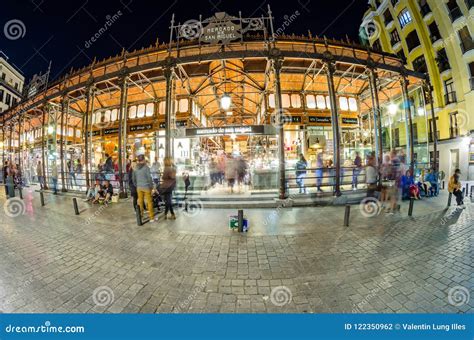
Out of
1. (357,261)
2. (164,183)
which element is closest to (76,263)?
(164,183)

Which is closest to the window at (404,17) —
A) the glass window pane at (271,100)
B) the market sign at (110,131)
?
the glass window pane at (271,100)

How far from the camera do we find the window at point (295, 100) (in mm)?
15258

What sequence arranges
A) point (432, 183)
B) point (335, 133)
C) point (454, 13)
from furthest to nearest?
point (454, 13) → point (432, 183) → point (335, 133)

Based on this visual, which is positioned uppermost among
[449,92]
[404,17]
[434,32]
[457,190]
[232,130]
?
[404,17]

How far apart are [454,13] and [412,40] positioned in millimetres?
4171

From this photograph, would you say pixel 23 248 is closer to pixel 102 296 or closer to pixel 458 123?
pixel 102 296

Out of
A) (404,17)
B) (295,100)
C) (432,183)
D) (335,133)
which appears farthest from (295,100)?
(404,17)

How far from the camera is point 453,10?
686 inches

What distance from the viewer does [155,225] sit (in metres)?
6.12

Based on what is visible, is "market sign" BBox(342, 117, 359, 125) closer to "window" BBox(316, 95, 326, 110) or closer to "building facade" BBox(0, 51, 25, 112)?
"window" BBox(316, 95, 326, 110)

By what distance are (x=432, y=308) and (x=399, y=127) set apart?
84.3 ft

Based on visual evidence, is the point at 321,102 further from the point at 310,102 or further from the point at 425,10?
the point at 425,10

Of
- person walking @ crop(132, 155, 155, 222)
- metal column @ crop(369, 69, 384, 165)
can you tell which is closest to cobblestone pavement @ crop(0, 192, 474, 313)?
person walking @ crop(132, 155, 155, 222)

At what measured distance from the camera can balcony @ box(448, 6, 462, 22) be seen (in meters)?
17.1
